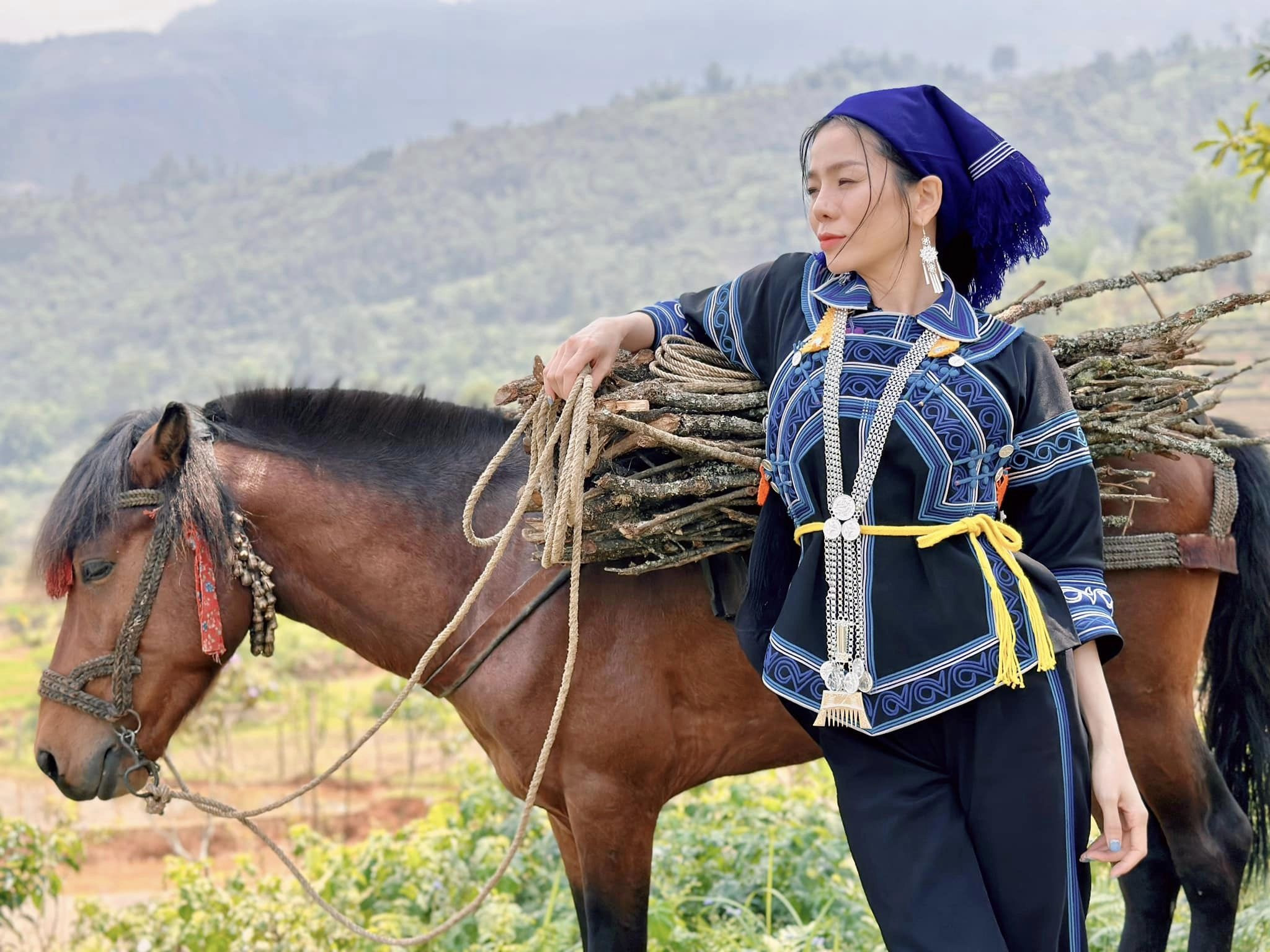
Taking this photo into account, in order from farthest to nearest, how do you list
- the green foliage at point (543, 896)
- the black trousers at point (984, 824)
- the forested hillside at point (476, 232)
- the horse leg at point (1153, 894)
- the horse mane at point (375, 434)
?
the forested hillside at point (476, 232)
the green foliage at point (543, 896)
the horse leg at point (1153, 894)
the horse mane at point (375, 434)
the black trousers at point (984, 824)

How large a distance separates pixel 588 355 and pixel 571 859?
1247mm

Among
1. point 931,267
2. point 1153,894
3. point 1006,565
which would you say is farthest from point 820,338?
point 1153,894

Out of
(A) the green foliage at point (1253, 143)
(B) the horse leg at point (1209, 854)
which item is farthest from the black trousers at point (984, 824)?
(A) the green foliage at point (1253, 143)

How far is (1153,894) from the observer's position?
3277 millimetres

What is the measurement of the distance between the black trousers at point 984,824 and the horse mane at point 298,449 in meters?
1.29

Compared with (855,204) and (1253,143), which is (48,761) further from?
(1253,143)

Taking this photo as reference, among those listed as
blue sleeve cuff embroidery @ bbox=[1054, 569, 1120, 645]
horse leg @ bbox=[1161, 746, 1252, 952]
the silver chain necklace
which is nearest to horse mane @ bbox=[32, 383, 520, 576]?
the silver chain necklace

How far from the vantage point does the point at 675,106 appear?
12394 centimetres

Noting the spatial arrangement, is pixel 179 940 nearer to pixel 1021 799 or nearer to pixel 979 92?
pixel 1021 799

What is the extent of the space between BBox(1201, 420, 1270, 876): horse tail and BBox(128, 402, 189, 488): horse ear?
254 cm

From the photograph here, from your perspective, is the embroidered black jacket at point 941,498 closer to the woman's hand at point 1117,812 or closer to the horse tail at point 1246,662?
the woman's hand at point 1117,812

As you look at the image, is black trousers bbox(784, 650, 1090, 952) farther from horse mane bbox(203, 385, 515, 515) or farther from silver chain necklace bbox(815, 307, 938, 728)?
horse mane bbox(203, 385, 515, 515)

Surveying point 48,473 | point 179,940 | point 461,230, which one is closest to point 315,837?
point 179,940

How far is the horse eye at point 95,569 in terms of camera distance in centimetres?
273
